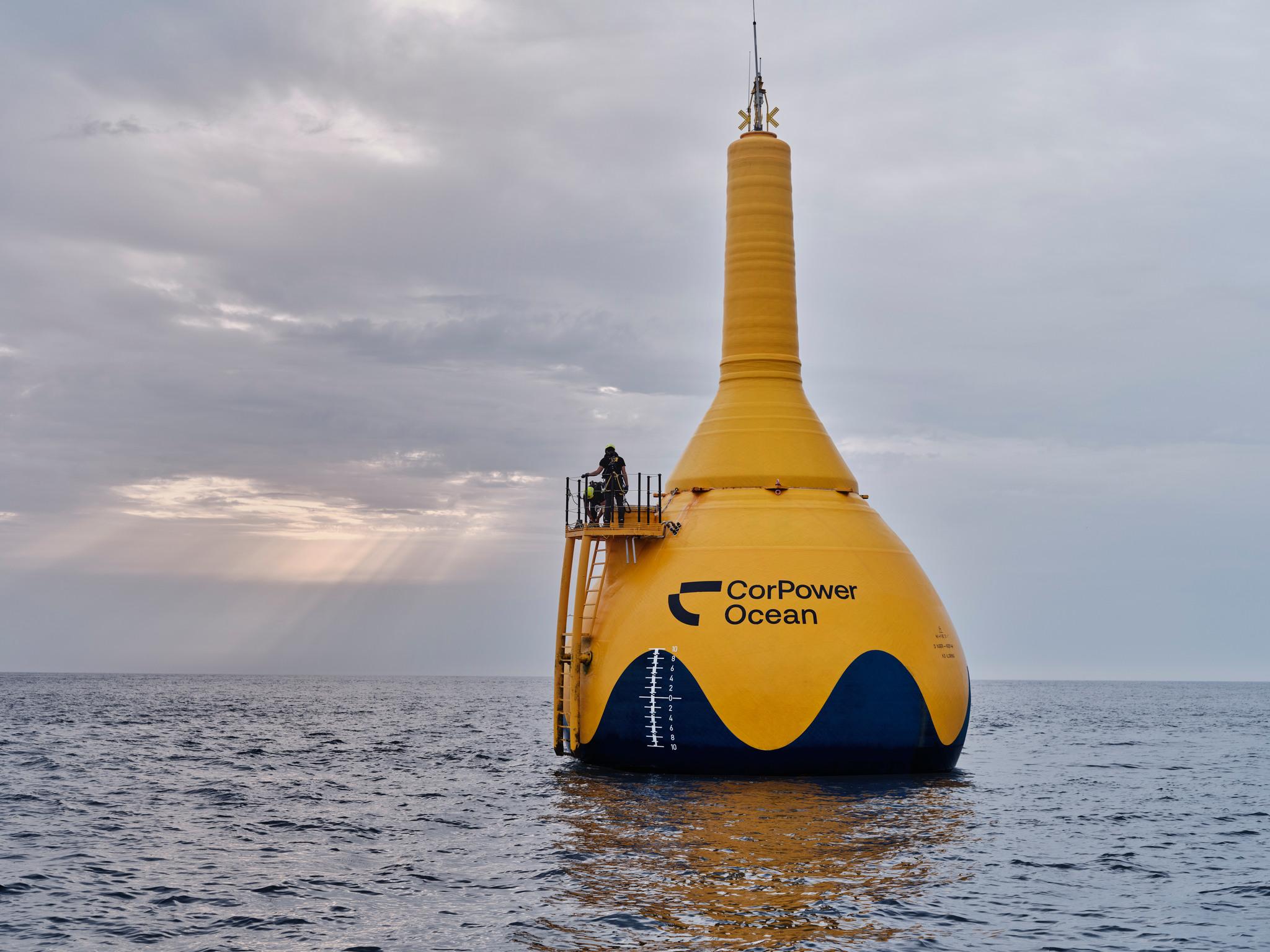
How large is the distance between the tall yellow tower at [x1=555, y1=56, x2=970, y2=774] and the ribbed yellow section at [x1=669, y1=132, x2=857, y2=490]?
0.05 metres

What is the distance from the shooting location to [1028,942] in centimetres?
1473

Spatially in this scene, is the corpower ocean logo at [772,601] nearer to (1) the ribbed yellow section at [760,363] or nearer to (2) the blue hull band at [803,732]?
(2) the blue hull band at [803,732]

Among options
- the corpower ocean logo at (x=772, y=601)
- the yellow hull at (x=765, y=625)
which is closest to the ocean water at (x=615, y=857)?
the yellow hull at (x=765, y=625)

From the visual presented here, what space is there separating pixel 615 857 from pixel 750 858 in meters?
2.20

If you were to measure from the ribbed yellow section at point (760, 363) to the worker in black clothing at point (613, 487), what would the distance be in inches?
73.3

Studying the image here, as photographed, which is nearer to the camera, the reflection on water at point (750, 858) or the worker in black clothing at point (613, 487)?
the reflection on water at point (750, 858)

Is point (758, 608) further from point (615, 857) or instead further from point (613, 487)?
point (615, 857)

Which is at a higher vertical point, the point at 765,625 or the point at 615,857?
the point at 765,625

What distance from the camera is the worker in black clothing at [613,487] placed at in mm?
29719

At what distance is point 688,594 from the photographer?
27.4m

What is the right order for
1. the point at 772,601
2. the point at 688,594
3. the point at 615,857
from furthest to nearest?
the point at 688,594 < the point at 772,601 < the point at 615,857

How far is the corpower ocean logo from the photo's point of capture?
26.6 metres

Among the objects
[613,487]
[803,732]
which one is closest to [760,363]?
[613,487]

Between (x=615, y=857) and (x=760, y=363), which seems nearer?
(x=615, y=857)
